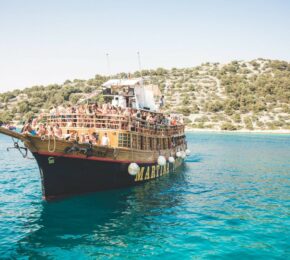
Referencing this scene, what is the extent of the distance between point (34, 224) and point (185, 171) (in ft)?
61.0

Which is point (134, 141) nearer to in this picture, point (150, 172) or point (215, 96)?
point (150, 172)

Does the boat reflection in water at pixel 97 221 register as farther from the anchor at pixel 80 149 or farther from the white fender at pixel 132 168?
the anchor at pixel 80 149

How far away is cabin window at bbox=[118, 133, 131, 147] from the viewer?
2037 cm

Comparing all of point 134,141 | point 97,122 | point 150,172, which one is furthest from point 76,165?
point 150,172

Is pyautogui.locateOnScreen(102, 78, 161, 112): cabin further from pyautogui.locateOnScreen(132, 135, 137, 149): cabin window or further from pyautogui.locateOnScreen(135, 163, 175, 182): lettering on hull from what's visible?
pyautogui.locateOnScreen(135, 163, 175, 182): lettering on hull

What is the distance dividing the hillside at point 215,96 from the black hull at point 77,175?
68097mm

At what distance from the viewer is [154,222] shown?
49.5ft

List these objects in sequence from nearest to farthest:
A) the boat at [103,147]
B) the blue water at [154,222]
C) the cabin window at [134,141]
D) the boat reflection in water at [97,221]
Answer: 1. the blue water at [154,222]
2. the boat reflection in water at [97,221]
3. the boat at [103,147]
4. the cabin window at [134,141]

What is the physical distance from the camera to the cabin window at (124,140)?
20370mm

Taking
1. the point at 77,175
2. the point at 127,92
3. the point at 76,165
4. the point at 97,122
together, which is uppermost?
the point at 127,92

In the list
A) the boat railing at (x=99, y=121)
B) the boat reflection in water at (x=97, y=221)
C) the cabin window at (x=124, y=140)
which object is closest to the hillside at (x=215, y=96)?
the boat railing at (x=99, y=121)

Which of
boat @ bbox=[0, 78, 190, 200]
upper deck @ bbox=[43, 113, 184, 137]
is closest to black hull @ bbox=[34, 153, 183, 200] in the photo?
boat @ bbox=[0, 78, 190, 200]

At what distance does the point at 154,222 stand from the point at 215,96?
342 ft

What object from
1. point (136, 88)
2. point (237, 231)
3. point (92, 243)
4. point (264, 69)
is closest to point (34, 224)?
point (92, 243)
